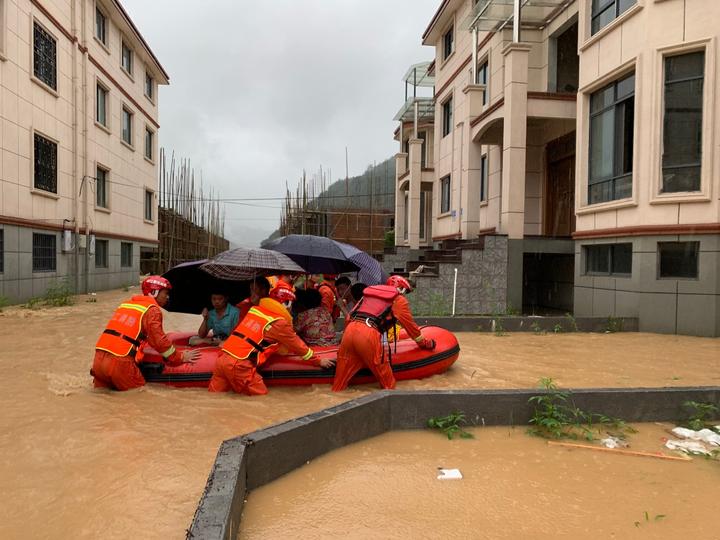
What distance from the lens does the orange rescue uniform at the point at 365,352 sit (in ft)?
18.3

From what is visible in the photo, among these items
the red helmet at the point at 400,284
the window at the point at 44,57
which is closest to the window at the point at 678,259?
the red helmet at the point at 400,284

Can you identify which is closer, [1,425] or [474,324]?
[1,425]

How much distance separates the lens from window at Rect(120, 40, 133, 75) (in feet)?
68.5

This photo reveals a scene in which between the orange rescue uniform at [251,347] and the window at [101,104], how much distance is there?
16.4 meters

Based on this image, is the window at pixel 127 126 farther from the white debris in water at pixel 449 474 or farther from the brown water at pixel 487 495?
the white debris in water at pixel 449 474

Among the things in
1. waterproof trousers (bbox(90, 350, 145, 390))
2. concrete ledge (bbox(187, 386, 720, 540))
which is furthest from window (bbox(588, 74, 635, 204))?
waterproof trousers (bbox(90, 350, 145, 390))

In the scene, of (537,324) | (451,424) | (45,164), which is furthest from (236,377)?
(45,164)

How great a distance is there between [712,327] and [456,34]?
13.0 m

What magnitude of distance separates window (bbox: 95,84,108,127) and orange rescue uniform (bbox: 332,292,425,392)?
16835mm

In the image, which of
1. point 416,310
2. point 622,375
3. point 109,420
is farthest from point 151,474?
point 416,310

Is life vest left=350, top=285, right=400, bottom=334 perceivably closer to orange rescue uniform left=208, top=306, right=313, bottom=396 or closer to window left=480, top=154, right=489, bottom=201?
orange rescue uniform left=208, top=306, right=313, bottom=396

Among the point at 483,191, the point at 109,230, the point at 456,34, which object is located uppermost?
the point at 456,34

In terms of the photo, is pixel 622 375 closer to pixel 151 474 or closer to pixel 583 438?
pixel 583 438

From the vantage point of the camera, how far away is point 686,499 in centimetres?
347
